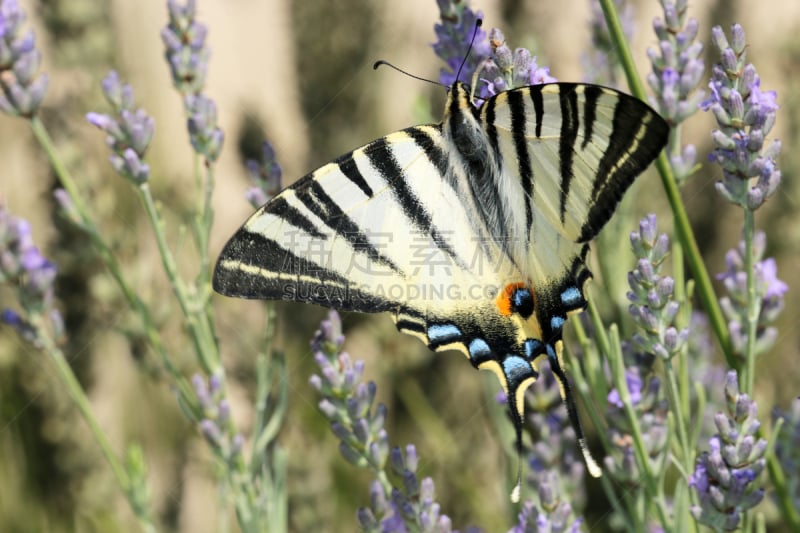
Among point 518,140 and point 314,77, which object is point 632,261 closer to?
point 518,140

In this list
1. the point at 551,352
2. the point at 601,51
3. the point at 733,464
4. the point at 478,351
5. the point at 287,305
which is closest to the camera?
the point at 733,464

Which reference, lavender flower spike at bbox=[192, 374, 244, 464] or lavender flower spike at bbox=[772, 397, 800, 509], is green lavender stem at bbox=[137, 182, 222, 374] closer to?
lavender flower spike at bbox=[192, 374, 244, 464]

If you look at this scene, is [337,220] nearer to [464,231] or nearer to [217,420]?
[464,231]

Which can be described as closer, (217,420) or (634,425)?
(634,425)

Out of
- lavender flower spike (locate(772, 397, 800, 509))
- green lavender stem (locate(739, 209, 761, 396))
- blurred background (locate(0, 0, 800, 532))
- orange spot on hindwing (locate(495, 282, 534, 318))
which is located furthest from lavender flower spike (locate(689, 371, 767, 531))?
blurred background (locate(0, 0, 800, 532))

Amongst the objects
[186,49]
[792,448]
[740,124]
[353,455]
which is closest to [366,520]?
[353,455]

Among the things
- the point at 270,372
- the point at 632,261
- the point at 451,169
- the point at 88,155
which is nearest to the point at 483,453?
the point at 632,261
